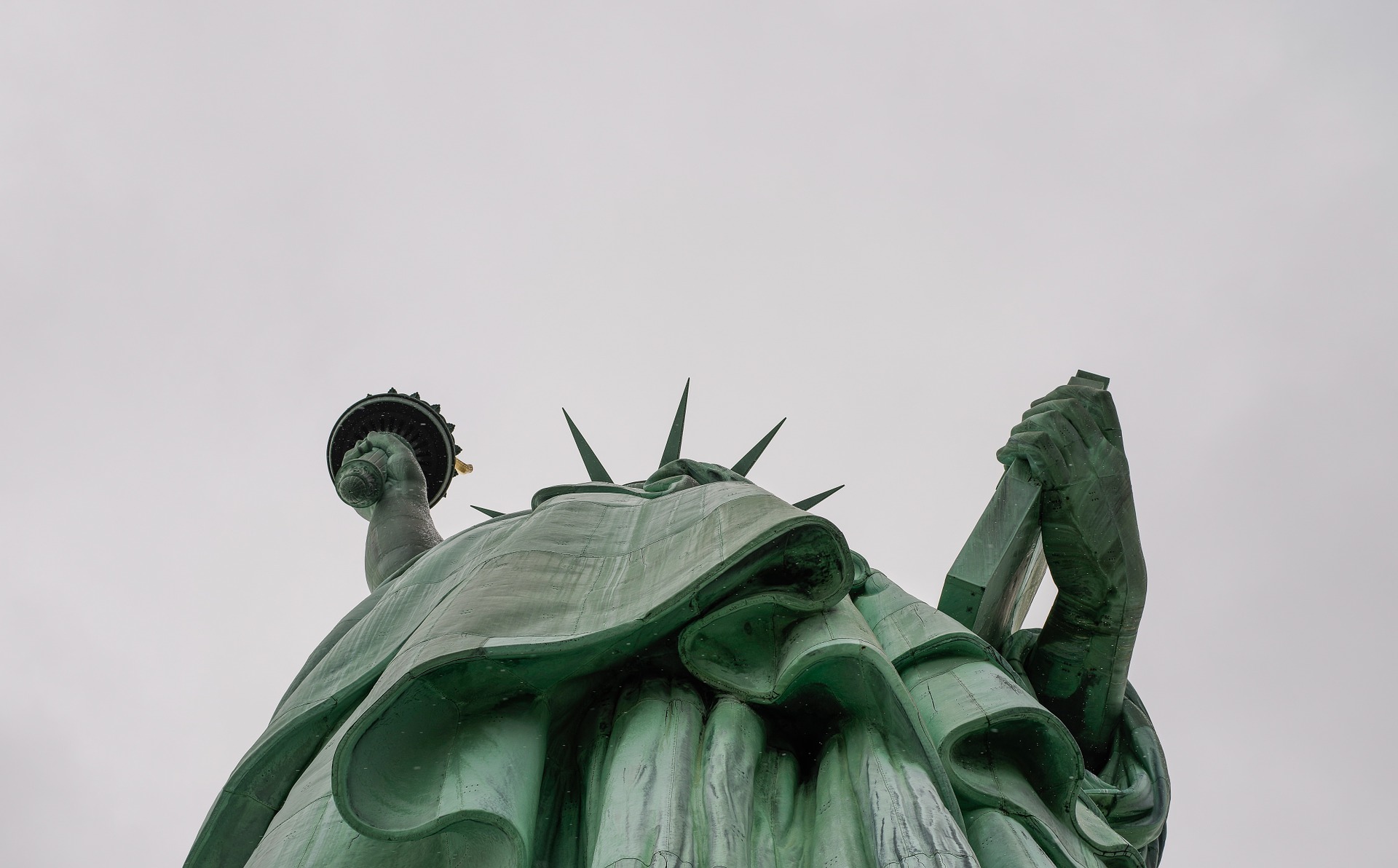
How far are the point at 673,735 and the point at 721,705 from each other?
0.29 metres

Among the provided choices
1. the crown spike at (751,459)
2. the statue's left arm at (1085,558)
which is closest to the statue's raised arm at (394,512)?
the crown spike at (751,459)

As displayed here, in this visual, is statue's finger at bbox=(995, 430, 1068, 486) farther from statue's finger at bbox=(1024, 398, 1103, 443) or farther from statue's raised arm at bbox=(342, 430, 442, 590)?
statue's raised arm at bbox=(342, 430, 442, 590)

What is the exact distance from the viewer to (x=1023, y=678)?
636cm

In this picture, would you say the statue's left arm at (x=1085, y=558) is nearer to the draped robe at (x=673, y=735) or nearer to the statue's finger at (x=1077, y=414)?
the statue's finger at (x=1077, y=414)

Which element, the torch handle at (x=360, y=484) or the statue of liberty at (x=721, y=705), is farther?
the torch handle at (x=360, y=484)

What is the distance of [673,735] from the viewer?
4.55m

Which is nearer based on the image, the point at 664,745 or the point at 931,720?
the point at 664,745

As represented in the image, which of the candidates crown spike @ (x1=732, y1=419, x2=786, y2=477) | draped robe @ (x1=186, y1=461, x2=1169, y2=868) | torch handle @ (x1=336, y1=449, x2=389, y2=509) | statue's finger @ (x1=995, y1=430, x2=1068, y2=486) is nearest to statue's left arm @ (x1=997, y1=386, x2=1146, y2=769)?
statue's finger @ (x1=995, y1=430, x2=1068, y2=486)

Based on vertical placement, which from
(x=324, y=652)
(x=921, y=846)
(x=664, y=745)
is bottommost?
(x=921, y=846)

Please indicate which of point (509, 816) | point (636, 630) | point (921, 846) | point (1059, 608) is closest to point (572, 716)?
point (636, 630)

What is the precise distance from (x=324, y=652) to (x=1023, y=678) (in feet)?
9.65

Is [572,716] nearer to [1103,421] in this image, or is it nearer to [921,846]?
[921,846]

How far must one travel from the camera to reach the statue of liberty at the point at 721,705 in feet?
14.0

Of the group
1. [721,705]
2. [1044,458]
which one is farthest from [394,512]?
[721,705]
